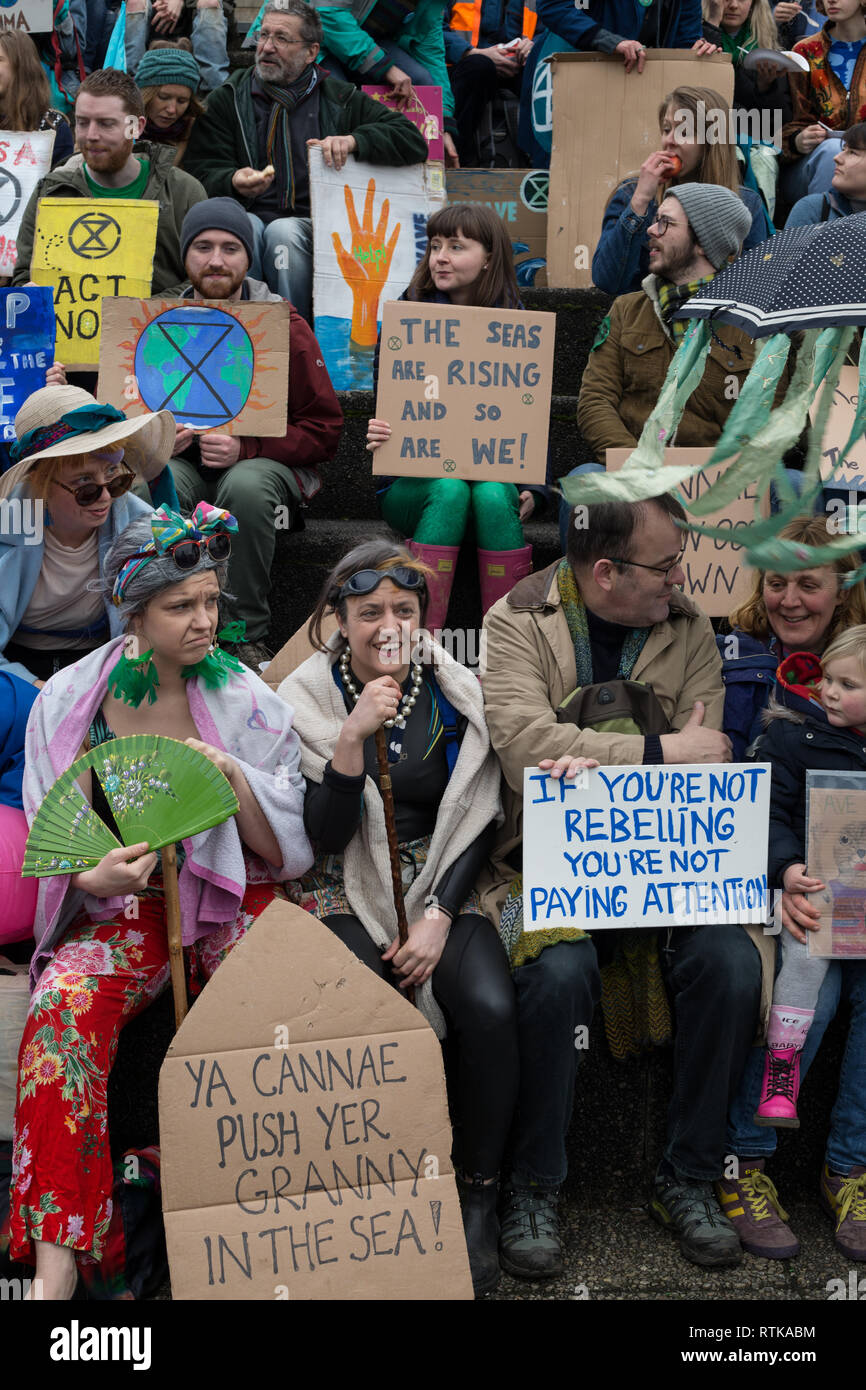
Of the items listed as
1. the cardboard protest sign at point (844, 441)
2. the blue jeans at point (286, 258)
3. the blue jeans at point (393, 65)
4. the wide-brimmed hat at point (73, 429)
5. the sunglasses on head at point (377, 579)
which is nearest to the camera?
the sunglasses on head at point (377, 579)

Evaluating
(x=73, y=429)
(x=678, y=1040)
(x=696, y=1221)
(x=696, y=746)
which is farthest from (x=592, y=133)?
(x=696, y=1221)

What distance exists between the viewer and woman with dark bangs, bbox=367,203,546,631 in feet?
13.7

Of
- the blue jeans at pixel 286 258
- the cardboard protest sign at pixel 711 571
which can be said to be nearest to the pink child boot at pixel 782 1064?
the cardboard protest sign at pixel 711 571

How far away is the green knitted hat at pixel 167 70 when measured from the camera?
566 cm

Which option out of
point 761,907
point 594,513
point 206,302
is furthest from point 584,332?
point 761,907

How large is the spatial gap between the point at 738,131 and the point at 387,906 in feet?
14.0

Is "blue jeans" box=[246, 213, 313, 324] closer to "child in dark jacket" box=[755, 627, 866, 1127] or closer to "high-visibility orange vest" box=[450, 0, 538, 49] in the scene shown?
"high-visibility orange vest" box=[450, 0, 538, 49]

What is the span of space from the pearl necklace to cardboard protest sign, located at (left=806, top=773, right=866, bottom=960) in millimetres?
870

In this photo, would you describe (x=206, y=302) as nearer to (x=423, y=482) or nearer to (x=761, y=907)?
(x=423, y=482)

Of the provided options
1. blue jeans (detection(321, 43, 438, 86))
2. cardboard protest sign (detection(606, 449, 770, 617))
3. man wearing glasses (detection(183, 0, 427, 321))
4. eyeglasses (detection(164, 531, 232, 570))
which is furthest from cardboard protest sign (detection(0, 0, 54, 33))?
eyeglasses (detection(164, 531, 232, 570))

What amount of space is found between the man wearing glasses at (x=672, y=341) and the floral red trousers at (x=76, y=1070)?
7.11 ft

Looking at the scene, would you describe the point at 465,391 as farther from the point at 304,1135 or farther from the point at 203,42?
the point at 203,42

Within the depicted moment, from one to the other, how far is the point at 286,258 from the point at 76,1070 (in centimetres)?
342

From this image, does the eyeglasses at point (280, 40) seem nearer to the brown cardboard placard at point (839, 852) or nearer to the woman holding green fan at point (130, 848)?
the woman holding green fan at point (130, 848)
